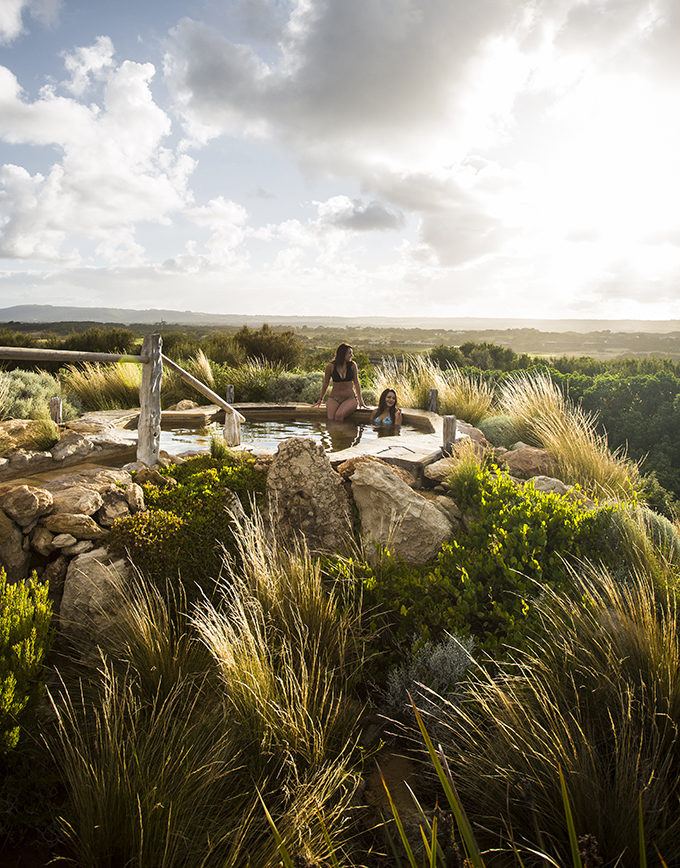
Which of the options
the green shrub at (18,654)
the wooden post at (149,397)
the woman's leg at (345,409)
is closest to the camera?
the green shrub at (18,654)

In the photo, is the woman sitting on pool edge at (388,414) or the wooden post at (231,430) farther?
the woman sitting on pool edge at (388,414)

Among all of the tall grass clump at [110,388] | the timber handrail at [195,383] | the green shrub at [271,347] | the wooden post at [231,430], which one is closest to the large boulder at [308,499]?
the timber handrail at [195,383]

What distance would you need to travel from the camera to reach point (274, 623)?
116 inches

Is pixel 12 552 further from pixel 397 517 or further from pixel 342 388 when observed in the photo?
pixel 342 388


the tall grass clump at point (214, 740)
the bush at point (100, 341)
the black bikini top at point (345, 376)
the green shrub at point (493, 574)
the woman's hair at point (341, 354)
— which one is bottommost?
the tall grass clump at point (214, 740)

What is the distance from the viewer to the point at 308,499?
13.8 ft

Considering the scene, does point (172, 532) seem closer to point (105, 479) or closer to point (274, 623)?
point (105, 479)

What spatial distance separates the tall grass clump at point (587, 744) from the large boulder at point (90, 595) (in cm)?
209

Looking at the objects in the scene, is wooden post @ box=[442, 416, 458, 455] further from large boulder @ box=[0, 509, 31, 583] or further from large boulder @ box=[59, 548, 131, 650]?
large boulder @ box=[0, 509, 31, 583]

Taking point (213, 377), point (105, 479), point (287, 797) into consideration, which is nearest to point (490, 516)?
point (287, 797)

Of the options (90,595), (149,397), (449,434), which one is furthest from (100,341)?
(90,595)

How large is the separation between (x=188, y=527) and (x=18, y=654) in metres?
1.49

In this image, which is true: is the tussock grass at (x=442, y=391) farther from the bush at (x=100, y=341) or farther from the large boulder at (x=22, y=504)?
the bush at (x=100, y=341)

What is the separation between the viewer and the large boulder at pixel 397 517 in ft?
13.0
